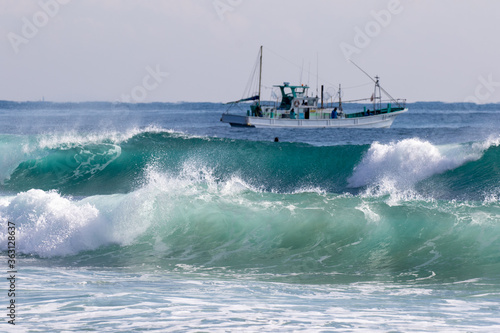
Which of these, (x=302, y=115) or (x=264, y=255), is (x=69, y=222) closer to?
(x=264, y=255)

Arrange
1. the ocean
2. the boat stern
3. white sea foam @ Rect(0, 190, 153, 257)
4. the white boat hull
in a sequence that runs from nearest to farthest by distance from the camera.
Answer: the ocean < white sea foam @ Rect(0, 190, 153, 257) < the white boat hull < the boat stern

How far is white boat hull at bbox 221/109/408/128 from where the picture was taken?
181 ft

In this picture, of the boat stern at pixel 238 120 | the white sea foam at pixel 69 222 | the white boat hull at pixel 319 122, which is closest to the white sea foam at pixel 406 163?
the white sea foam at pixel 69 222

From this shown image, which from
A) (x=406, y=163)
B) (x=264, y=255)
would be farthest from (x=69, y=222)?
(x=406, y=163)

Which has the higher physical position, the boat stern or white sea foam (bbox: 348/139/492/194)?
the boat stern

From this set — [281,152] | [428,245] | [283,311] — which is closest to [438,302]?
[283,311]

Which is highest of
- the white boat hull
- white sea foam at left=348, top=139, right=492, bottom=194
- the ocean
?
the white boat hull

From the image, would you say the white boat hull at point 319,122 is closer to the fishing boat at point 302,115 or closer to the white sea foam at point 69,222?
the fishing boat at point 302,115

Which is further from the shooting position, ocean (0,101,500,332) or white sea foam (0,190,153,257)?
white sea foam (0,190,153,257)

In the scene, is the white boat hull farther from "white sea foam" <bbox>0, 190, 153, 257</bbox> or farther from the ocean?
"white sea foam" <bbox>0, 190, 153, 257</bbox>

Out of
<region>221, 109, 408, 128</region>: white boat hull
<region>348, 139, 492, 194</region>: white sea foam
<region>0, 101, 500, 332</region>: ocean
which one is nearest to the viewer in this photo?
<region>0, 101, 500, 332</region>: ocean

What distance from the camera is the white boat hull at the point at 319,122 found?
55094 mm

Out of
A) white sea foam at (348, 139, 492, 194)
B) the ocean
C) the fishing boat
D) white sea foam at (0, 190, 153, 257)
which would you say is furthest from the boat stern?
white sea foam at (0, 190, 153, 257)

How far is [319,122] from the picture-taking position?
55125 mm
